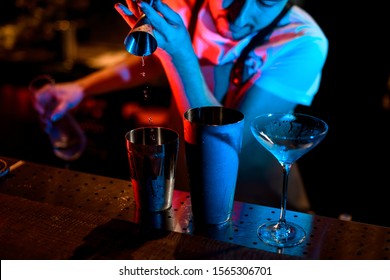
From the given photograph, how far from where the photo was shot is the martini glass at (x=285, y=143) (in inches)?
48.1

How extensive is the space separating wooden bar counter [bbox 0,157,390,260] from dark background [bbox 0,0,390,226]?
1.59m

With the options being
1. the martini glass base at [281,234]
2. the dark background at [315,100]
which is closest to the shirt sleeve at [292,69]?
the dark background at [315,100]

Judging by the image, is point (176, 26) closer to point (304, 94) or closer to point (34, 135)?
point (304, 94)

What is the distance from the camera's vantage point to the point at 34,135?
4637 millimetres

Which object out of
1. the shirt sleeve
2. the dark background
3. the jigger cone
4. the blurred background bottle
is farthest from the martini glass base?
the blurred background bottle

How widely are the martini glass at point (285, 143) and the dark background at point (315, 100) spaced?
1.52m

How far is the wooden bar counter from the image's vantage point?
1.21 meters

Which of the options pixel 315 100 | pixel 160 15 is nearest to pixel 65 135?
pixel 315 100

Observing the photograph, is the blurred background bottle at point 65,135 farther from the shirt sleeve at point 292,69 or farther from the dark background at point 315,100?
the shirt sleeve at point 292,69

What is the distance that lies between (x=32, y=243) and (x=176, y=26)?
847 millimetres

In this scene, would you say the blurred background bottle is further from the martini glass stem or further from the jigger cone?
the martini glass stem

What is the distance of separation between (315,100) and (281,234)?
1742 millimetres

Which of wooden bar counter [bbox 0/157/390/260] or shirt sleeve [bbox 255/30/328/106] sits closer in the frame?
wooden bar counter [bbox 0/157/390/260]

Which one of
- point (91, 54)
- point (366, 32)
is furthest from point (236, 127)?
point (91, 54)
